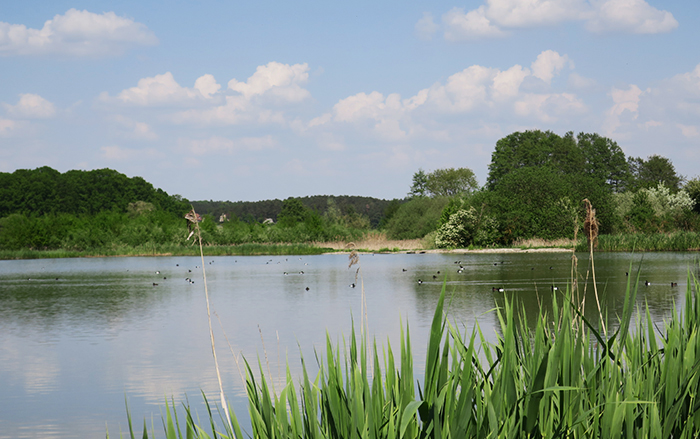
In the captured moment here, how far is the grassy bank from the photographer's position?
41438mm

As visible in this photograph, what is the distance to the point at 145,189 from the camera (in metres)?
74.9

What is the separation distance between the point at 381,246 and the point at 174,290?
83.2 ft

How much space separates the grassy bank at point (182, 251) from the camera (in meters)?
41.4

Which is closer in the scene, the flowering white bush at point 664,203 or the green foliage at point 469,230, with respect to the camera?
the green foliage at point 469,230

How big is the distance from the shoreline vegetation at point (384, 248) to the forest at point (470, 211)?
0.15 m

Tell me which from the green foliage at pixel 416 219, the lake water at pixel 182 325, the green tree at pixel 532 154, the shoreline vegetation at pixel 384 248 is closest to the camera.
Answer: the lake water at pixel 182 325

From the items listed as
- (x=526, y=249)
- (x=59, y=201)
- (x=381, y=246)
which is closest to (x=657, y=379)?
(x=526, y=249)

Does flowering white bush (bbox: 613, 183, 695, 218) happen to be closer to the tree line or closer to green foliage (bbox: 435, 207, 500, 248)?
the tree line

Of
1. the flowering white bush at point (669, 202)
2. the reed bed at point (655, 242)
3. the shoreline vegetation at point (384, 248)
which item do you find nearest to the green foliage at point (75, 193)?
the shoreline vegetation at point (384, 248)

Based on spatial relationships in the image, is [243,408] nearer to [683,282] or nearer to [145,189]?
[683,282]

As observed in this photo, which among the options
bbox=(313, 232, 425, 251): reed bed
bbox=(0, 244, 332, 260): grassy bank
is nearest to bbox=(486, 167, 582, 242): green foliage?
bbox=(313, 232, 425, 251): reed bed

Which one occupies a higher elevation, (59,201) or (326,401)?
(59,201)

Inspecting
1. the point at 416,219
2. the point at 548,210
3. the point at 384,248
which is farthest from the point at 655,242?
the point at 416,219

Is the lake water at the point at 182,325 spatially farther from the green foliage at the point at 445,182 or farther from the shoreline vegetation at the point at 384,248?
the green foliage at the point at 445,182
